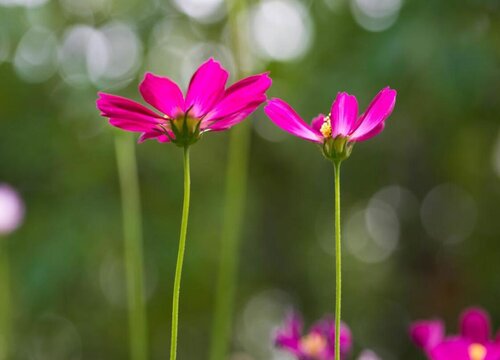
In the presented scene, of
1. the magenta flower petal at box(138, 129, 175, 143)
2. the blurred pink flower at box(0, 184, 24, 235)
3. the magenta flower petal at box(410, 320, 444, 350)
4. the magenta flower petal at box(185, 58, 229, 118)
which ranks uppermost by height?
the magenta flower petal at box(185, 58, 229, 118)

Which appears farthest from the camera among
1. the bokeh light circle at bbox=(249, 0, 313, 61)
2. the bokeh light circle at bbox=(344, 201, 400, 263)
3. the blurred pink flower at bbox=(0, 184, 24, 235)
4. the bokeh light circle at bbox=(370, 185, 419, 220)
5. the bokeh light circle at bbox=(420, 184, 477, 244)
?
the bokeh light circle at bbox=(344, 201, 400, 263)

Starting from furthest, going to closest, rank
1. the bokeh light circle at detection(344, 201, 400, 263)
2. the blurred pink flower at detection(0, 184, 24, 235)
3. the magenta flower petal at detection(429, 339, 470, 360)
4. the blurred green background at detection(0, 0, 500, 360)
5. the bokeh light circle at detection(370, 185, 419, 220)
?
the bokeh light circle at detection(344, 201, 400, 263) < the bokeh light circle at detection(370, 185, 419, 220) < the blurred green background at detection(0, 0, 500, 360) < the blurred pink flower at detection(0, 184, 24, 235) < the magenta flower petal at detection(429, 339, 470, 360)

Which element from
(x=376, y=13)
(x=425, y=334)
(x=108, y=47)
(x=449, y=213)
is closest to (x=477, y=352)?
(x=425, y=334)

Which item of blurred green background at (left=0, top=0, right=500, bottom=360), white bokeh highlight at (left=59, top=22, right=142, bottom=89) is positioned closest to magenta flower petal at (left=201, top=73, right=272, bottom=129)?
blurred green background at (left=0, top=0, right=500, bottom=360)

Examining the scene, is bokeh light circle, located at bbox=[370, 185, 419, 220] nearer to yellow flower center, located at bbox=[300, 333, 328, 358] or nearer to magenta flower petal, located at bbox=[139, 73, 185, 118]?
yellow flower center, located at bbox=[300, 333, 328, 358]

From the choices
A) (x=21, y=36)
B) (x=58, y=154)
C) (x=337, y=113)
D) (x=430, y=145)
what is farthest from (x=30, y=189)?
(x=337, y=113)

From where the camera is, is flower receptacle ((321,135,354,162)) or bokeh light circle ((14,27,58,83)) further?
bokeh light circle ((14,27,58,83))
